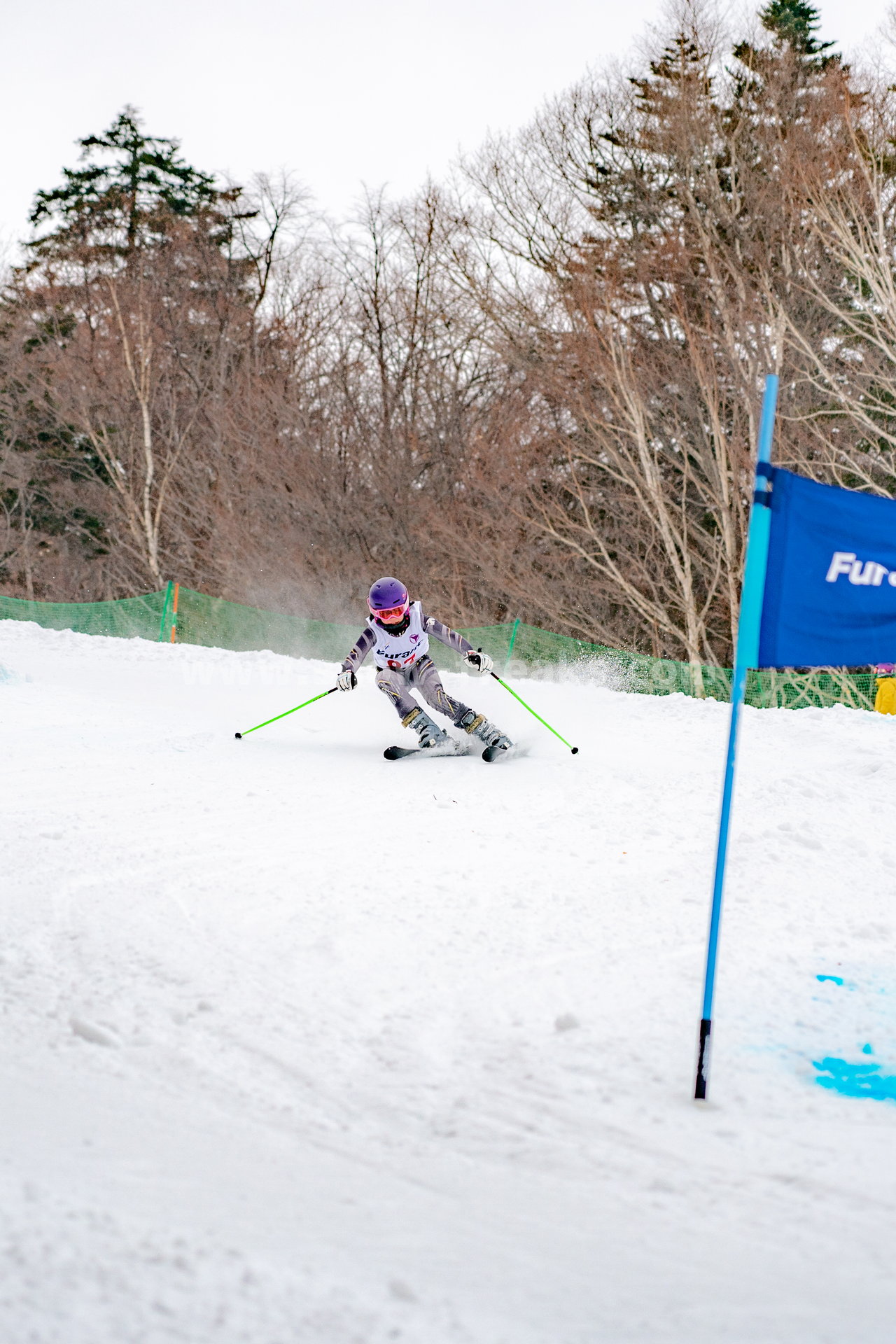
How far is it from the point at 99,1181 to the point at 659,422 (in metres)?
19.4

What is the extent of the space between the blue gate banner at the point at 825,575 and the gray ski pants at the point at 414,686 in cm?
590

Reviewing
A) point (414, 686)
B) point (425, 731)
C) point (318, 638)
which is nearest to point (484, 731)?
point (425, 731)

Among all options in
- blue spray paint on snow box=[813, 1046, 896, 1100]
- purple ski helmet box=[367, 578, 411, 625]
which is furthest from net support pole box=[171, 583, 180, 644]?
blue spray paint on snow box=[813, 1046, 896, 1100]

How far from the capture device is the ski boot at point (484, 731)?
30.0ft

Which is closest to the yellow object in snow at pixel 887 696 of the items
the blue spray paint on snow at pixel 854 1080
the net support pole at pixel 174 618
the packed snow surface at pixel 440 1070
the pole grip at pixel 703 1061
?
the packed snow surface at pixel 440 1070

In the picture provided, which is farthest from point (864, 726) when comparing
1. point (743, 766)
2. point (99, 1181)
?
point (99, 1181)

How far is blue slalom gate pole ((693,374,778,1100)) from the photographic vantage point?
3.33m

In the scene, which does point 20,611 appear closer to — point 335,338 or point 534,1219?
point 335,338

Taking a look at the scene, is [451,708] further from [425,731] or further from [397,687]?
[397,687]

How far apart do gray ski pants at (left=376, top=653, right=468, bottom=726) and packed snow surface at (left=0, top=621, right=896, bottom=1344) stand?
6.61ft

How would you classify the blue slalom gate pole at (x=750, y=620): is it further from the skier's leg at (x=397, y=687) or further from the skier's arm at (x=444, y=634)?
the skier's leg at (x=397, y=687)

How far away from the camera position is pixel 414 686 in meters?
9.49

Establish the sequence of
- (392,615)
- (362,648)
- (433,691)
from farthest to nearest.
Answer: (362,648), (433,691), (392,615)

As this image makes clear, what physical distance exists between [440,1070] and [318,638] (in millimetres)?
15769
